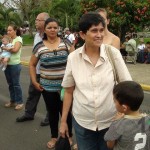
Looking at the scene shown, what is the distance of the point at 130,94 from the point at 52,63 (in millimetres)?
1948

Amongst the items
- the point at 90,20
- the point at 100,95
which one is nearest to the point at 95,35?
the point at 90,20

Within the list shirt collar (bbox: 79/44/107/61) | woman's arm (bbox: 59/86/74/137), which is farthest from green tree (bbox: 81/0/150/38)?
shirt collar (bbox: 79/44/107/61)

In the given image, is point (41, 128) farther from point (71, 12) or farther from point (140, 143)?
point (71, 12)

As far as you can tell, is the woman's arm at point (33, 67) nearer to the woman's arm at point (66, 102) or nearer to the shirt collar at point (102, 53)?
the woman's arm at point (66, 102)

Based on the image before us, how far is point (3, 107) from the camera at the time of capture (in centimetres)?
715

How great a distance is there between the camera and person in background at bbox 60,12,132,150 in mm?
2795

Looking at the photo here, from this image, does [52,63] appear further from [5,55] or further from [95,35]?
[5,55]

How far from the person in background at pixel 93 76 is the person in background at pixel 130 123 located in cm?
29

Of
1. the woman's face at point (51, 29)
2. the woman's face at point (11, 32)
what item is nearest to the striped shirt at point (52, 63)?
the woman's face at point (51, 29)

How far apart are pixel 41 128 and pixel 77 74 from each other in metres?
3.02

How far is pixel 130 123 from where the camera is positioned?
2467 millimetres

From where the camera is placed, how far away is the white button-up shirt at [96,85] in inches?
111

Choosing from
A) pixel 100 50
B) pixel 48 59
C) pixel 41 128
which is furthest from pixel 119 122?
pixel 41 128

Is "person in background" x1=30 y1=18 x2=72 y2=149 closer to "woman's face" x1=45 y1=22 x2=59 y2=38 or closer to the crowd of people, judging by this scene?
"woman's face" x1=45 y1=22 x2=59 y2=38
